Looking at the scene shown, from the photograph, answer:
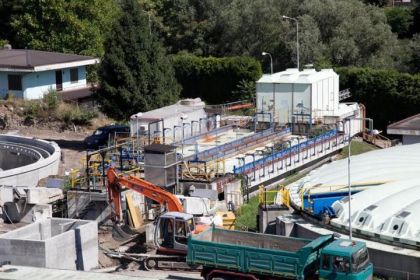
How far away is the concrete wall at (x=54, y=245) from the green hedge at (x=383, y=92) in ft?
105

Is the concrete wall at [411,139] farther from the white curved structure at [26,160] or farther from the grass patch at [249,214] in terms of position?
the white curved structure at [26,160]

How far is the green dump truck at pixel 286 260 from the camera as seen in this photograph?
23.1m

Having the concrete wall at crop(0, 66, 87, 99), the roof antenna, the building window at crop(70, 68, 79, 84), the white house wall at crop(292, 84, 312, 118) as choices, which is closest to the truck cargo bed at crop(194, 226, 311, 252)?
the white house wall at crop(292, 84, 312, 118)

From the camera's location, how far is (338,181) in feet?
106

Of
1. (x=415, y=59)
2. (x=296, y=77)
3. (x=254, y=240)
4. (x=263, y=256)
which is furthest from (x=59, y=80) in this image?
(x=263, y=256)

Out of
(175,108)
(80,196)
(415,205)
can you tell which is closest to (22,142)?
(175,108)

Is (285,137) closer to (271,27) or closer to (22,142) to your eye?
(22,142)

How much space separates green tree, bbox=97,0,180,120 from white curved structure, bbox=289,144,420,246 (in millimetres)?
17250

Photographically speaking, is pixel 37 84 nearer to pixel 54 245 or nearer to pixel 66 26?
pixel 66 26

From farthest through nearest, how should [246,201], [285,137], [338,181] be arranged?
[285,137] < [246,201] < [338,181]

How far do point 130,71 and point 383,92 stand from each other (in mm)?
18105

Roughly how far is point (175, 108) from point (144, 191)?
1685 centimetres

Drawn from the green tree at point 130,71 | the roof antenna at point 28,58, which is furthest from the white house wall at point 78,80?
the green tree at point 130,71

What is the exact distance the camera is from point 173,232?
92.9 ft
